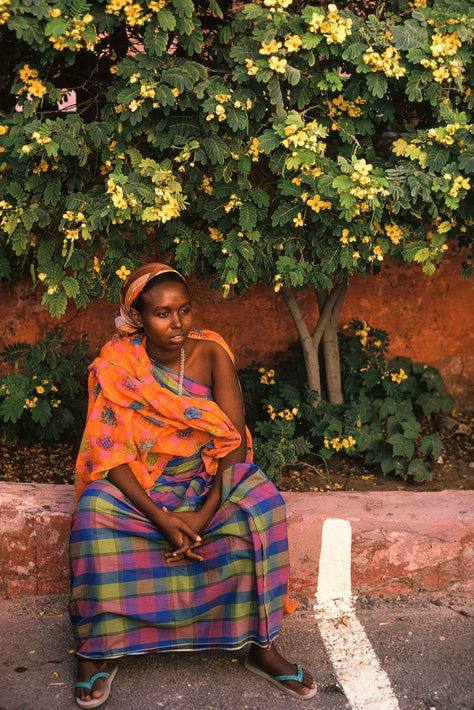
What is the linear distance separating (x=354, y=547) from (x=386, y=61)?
1894 millimetres

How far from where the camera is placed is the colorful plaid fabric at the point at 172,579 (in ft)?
8.98

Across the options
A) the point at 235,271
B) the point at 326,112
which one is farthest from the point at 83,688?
the point at 326,112

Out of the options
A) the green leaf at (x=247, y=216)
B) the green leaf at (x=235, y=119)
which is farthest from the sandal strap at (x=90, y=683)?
the green leaf at (x=235, y=119)

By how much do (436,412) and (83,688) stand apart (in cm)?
264

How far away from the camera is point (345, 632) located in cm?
310

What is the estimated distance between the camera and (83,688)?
8.80 feet

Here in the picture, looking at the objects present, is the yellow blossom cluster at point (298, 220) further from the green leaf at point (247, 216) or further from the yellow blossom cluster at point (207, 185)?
the yellow blossom cluster at point (207, 185)

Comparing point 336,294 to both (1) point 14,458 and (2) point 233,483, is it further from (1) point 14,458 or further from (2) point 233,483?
(1) point 14,458

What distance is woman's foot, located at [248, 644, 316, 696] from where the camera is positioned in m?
2.74

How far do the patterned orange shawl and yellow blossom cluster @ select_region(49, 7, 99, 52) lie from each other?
1086 mm

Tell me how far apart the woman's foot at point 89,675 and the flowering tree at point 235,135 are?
4.68ft

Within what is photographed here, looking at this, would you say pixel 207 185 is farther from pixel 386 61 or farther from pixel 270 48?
pixel 386 61

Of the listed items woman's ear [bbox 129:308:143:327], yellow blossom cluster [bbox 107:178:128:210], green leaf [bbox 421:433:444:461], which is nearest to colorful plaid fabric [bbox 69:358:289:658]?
woman's ear [bbox 129:308:143:327]

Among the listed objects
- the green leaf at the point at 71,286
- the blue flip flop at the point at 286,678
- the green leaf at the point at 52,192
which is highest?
the green leaf at the point at 52,192
